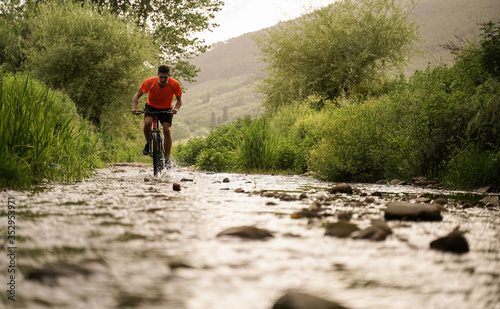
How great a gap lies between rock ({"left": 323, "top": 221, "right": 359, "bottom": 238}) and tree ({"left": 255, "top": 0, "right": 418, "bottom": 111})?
768 inches

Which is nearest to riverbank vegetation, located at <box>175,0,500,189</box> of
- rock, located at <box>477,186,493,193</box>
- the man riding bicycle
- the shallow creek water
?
rock, located at <box>477,186,493,193</box>

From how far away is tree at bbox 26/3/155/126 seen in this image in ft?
64.7

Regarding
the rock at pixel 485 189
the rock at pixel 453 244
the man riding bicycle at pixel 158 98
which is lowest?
the rock at pixel 485 189

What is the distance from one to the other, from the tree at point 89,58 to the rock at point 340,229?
1878 centimetres

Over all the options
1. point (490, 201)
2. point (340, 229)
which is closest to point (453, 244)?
point (340, 229)

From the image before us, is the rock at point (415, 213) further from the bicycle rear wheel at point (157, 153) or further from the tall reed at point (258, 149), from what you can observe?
the tall reed at point (258, 149)

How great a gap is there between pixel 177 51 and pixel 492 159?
2873 cm

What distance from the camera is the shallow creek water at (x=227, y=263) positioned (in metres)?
1.44

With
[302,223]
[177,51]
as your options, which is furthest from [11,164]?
[177,51]

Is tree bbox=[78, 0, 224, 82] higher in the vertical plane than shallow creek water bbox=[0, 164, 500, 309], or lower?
higher

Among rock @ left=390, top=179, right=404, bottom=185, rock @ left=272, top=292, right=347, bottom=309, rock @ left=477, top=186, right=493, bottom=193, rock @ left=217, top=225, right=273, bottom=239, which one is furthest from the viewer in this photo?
rock @ left=390, top=179, right=404, bottom=185

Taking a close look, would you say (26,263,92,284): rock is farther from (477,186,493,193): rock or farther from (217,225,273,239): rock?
(477,186,493,193): rock

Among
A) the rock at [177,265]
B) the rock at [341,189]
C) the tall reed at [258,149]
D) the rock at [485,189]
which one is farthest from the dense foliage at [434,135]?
the rock at [177,265]

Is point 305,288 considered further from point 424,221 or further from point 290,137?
point 290,137
